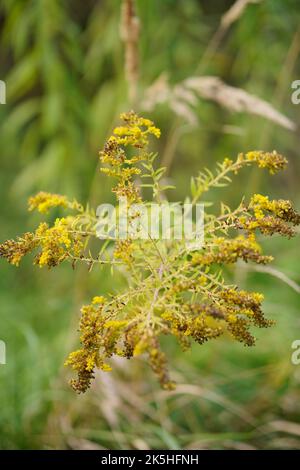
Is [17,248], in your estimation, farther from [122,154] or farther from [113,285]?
[113,285]

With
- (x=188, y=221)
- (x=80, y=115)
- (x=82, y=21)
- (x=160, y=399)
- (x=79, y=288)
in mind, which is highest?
(x=82, y=21)

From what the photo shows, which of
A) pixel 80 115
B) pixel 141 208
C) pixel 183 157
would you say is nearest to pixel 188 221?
pixel 141 208

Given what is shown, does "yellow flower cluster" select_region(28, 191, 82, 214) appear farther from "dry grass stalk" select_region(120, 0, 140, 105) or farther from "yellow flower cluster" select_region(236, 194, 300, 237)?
"dry grass stalk" select_region(120, 0, 140, 105)

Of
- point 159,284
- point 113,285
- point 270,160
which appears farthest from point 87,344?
point 113,285

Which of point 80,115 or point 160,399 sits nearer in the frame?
point 160,399

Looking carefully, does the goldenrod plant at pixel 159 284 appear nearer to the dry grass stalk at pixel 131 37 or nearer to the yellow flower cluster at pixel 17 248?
the yellow flower cluster at pixel 17 248

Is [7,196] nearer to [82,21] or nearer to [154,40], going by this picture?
[82,21]

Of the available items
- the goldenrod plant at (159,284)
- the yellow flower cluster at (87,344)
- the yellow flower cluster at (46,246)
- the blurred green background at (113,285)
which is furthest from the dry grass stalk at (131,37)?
the yellow flower cluster at (87,344)

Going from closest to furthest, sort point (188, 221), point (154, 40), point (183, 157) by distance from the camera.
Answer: point (188, 221), point (154, 40), point (183, 157)

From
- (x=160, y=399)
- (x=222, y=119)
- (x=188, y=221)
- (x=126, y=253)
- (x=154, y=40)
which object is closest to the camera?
(x=126, y=253)
